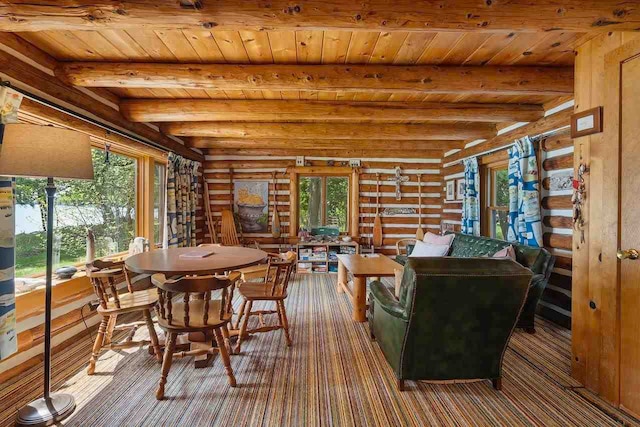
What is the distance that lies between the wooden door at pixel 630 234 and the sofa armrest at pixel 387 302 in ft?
4.50

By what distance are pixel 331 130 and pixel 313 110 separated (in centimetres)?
92

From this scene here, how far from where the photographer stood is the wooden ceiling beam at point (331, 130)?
14.4ft

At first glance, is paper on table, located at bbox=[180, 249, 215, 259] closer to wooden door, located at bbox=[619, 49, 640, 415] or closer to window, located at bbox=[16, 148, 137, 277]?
window, located at bbox=[16, 148, 137, 277]

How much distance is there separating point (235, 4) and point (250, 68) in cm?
97

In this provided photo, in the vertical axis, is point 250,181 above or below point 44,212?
above

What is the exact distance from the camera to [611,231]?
6.35 ft

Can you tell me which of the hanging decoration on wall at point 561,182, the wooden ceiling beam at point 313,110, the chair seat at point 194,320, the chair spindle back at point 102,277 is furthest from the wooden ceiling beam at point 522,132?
the chair spindle back at point 102,277

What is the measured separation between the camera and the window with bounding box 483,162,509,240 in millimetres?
4602

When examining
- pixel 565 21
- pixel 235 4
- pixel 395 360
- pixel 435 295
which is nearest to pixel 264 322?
pixel 395 360

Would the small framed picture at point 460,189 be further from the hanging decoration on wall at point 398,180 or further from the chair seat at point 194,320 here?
the chair seat at point 194,320

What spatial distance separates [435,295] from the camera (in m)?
1.84

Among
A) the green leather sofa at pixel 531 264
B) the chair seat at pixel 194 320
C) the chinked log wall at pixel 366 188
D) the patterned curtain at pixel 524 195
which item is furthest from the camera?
the chinked log wall at pixel 366 188

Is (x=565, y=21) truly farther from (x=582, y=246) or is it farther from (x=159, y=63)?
(x=159, y=63)

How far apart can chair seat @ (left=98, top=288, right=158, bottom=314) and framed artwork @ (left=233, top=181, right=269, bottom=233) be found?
348 centimetres
